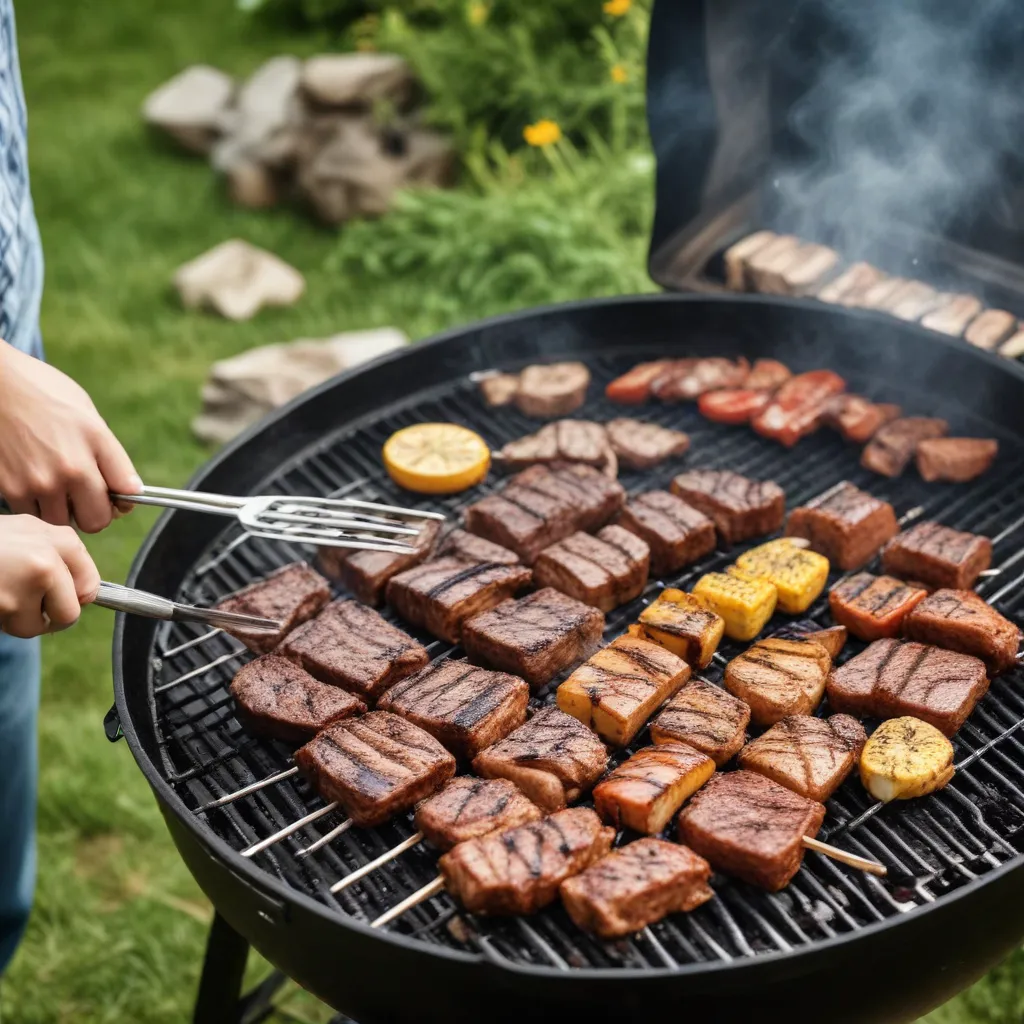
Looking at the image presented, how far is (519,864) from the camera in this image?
8.50 ft

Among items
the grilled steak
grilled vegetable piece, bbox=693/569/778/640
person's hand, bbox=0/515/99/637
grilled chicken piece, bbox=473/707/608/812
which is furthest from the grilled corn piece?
person's hand, bbox=0/515/99/637

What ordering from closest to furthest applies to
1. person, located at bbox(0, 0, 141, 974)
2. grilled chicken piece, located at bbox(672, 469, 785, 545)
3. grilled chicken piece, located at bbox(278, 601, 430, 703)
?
1. person, located at bbox(0, 0, 141, 974)
2. grilled chicken piece, located at bbox(278, 601, 430, 703)
3. grilled chicken piece, located at bbox(672, 469, 785, 545)

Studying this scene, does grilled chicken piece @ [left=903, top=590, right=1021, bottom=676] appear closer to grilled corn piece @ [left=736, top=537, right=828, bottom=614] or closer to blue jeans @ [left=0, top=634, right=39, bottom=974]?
grilled corn piece @ [left=736, top=537, right=828, bottom=614]

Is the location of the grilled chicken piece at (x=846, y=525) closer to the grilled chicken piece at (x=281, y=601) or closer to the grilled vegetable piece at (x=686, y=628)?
the grilled vegetable piece at (x=686, y=628)

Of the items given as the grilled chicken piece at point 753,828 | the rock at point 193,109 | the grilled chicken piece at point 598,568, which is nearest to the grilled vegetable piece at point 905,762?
the grilled chicken piece at point 753,828

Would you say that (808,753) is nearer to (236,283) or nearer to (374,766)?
(374,766)

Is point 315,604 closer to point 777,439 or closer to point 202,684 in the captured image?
point 202,684

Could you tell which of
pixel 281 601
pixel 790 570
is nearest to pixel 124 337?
pixel 281 601

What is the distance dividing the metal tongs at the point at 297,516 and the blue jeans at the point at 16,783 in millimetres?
889

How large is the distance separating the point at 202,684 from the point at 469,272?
201 inches

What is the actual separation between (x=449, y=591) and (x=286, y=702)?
1.94ft

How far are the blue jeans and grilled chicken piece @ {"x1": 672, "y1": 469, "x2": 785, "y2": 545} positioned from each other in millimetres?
2241

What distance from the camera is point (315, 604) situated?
11.6ft

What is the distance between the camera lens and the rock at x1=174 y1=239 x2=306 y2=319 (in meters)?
8.42
